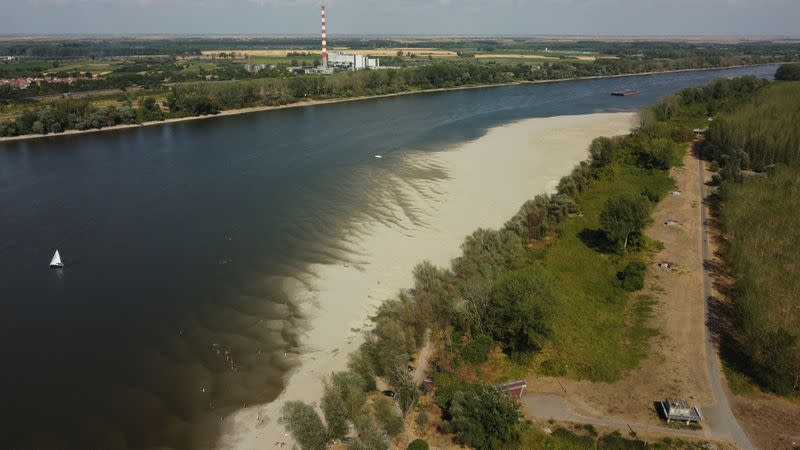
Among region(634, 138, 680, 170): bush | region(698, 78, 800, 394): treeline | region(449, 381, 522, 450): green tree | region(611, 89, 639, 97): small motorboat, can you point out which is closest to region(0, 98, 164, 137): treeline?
region(634, 138, 680, 170): bush

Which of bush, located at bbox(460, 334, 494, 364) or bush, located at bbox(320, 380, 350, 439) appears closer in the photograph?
bush, located at bbox(320, 380, 350, 439)

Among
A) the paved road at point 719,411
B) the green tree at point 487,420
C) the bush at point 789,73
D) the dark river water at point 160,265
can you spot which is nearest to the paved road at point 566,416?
the paved road at point 719,411

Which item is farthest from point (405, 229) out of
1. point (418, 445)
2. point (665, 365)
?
point (418, 445)

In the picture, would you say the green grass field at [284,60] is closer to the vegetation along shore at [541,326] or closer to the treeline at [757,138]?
the treeline at [757,138]

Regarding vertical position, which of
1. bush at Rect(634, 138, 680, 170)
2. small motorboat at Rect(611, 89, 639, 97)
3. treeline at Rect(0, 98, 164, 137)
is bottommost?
bush at Rect(634, 138, 680, 170)

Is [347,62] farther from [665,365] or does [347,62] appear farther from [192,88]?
[665,365]

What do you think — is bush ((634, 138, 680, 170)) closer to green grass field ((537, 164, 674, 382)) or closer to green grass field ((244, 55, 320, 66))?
green grass field ((537, 164, 674, 382))
